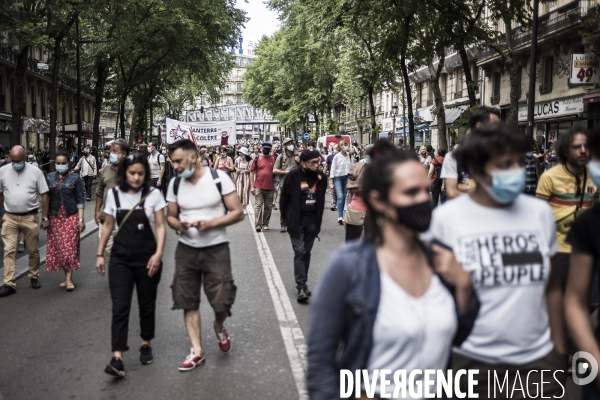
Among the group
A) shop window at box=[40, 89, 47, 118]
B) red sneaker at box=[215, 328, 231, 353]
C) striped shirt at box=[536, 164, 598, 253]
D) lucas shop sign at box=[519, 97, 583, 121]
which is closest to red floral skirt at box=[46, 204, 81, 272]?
red sneaker at box=[215, 328, 231, 353]

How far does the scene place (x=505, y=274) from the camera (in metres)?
3.04

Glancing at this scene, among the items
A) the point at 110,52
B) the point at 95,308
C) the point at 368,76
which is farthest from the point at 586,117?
the point at 95,308

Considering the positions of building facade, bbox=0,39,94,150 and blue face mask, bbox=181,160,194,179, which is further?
building facade, bbox=0,39,94,150

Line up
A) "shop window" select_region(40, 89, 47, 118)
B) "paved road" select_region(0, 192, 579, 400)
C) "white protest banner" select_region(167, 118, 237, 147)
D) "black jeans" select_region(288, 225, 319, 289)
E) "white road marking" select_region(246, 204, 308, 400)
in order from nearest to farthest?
1. "paved road" select_region(0, 192, 579, 400)
2. "white road marking" select_region(246, 204, 308, 400)
3. "black jeans" select_region(288, 225, 319, 289)
4. "white protest banner" select_region(167, 118, 237, 147)
5. "shop window" select_region(40, 89, 47, 118)

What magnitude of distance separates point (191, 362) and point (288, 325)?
5.52 ft

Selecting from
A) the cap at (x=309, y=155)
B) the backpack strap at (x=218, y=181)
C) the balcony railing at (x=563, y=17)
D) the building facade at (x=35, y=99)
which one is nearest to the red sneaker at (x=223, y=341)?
the backpack strap at (x=218, y=181)

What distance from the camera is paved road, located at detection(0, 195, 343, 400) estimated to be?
5727 mm

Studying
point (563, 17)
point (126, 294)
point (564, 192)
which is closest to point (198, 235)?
point (126, 294)

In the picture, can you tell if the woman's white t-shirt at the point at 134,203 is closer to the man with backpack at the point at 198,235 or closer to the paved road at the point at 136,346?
the man with backpack at the point at 198,235

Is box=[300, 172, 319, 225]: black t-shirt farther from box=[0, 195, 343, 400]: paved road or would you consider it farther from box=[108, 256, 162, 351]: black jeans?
box=[108, 256, 162, 351]: black jeans

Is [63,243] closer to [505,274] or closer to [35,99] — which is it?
[505,274]

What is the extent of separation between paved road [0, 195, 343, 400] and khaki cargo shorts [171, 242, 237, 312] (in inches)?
21.0

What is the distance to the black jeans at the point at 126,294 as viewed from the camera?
19.8 ft

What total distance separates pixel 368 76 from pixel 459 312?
32935 mm
